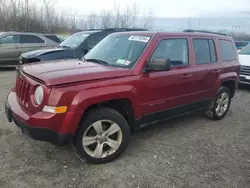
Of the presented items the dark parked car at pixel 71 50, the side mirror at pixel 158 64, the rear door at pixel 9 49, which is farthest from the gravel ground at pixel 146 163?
the rear door at pixel 9 49

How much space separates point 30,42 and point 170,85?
874 cm

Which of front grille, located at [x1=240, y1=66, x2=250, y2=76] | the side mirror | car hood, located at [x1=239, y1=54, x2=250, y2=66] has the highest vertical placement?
the side mirror

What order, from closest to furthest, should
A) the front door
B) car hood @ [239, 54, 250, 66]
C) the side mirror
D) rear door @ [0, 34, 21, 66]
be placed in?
the side mirror
the front door
car hood @ [239, 54, 250, 66]
rear door @ [0, 34, 21, 66]

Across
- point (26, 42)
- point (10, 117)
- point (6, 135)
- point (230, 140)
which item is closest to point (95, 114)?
point (10, 117)

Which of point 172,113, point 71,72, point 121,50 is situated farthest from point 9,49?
point 172,113

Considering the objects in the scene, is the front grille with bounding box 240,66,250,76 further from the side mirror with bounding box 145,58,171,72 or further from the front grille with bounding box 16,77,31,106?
the front grille with bounding box 16,77,31,106

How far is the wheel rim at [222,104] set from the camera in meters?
5.34

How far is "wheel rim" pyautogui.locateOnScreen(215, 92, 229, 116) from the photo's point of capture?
17.5 ft

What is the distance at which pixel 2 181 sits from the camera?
2.95m

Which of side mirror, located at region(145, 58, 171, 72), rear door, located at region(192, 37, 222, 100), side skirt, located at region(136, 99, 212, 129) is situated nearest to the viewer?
side mirror, located at region(145, 58, 171, 72)

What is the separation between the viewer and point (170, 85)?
399 cm

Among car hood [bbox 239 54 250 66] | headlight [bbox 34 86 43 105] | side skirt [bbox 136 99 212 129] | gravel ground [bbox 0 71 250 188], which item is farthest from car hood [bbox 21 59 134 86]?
car hood [bbox 239 54 250 66]

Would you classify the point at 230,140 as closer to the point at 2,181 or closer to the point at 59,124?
the point at 59,124

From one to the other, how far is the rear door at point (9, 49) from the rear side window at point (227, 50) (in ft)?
27.6
